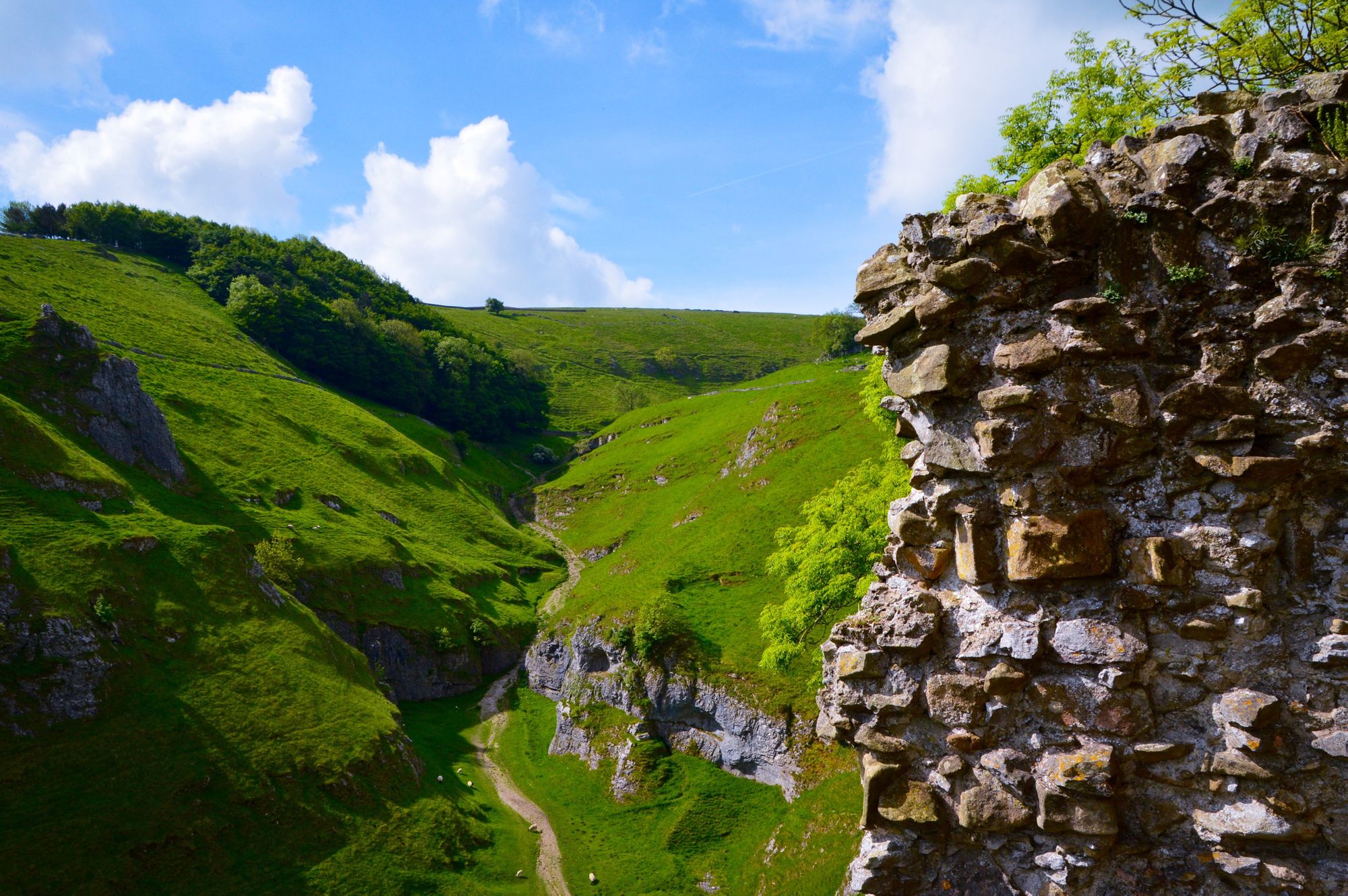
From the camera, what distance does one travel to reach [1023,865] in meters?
7.21

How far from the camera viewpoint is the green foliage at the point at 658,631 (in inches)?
1636

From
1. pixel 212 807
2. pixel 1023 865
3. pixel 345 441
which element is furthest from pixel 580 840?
pixel 345 441

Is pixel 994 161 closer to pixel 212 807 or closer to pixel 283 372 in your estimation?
pixel 212 807

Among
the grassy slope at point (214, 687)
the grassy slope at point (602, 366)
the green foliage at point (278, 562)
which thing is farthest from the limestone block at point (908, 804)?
the grassy slope at point (602, 366)

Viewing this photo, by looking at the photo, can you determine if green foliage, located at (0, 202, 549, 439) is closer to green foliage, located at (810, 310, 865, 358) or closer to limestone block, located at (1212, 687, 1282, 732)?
green foliage, located at (810, 310, 865, 358)

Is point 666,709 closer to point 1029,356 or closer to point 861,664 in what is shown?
point 861,664

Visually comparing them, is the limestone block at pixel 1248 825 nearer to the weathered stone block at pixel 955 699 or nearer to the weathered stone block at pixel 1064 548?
the weathered stone block at pixel 955 699

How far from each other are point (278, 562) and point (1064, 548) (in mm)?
51705

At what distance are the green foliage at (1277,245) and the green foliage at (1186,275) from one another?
391 mm

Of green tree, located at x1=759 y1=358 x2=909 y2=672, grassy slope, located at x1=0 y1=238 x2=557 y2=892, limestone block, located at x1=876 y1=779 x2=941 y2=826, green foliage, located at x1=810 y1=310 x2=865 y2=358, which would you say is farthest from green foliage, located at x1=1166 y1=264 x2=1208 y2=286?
green foliage, located at x1=810 y1=310 x2=865 y2=358

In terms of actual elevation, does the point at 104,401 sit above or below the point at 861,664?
above

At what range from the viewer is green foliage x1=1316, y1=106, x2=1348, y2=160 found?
6.61 m

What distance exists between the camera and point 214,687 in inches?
1355

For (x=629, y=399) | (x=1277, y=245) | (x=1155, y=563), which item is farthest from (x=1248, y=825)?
(x=629, y=399)
